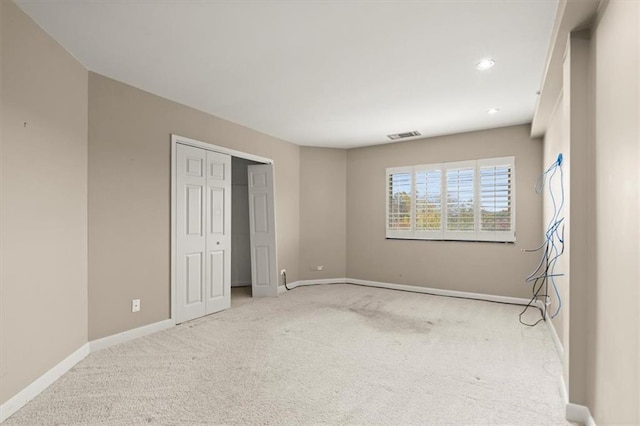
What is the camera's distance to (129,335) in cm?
350

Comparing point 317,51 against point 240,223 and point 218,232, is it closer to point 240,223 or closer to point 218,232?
point 218,232

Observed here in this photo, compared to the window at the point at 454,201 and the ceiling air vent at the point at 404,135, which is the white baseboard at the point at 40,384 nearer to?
the window at the point at 454,201

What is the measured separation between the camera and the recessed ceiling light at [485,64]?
9.75 feet

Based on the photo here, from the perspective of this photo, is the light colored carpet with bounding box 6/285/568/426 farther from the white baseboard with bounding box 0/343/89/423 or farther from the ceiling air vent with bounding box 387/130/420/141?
the ceiling air vent with bounding box 387/130/420/141

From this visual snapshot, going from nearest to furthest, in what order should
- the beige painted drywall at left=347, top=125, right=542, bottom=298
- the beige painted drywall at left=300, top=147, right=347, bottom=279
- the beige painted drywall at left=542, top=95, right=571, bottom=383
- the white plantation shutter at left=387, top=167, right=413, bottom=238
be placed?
the beige painted drywall at left=542, top=95, right=571, bottom=383 → the beige painted drywall at left=347, top=125, right=542, bottom=298 → the white plantation shutter at left=387, top=167, right=413, bottom=238 → the beige painted drywall at left=300, top=147, right=347, bottom=279

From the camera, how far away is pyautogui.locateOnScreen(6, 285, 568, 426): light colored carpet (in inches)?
86.4

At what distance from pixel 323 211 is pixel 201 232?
273cm

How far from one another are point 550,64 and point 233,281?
18.8ft

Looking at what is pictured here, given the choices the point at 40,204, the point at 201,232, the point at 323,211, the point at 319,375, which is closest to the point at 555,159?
the point at 319,375

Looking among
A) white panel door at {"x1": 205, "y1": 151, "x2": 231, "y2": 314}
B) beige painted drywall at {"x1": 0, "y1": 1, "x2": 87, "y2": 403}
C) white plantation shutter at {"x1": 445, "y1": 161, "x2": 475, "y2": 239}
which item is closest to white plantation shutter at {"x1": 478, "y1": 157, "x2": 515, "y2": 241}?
white plantation shutter at {"x1": 445, "y1": 161, "x2": 475, "y2": 239}

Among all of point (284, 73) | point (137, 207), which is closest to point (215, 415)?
point (137, 207)

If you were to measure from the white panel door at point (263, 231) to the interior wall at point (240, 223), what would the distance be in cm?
92

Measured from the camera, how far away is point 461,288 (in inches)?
215

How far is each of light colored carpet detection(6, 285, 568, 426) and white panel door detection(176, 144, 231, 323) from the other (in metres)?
0.32
